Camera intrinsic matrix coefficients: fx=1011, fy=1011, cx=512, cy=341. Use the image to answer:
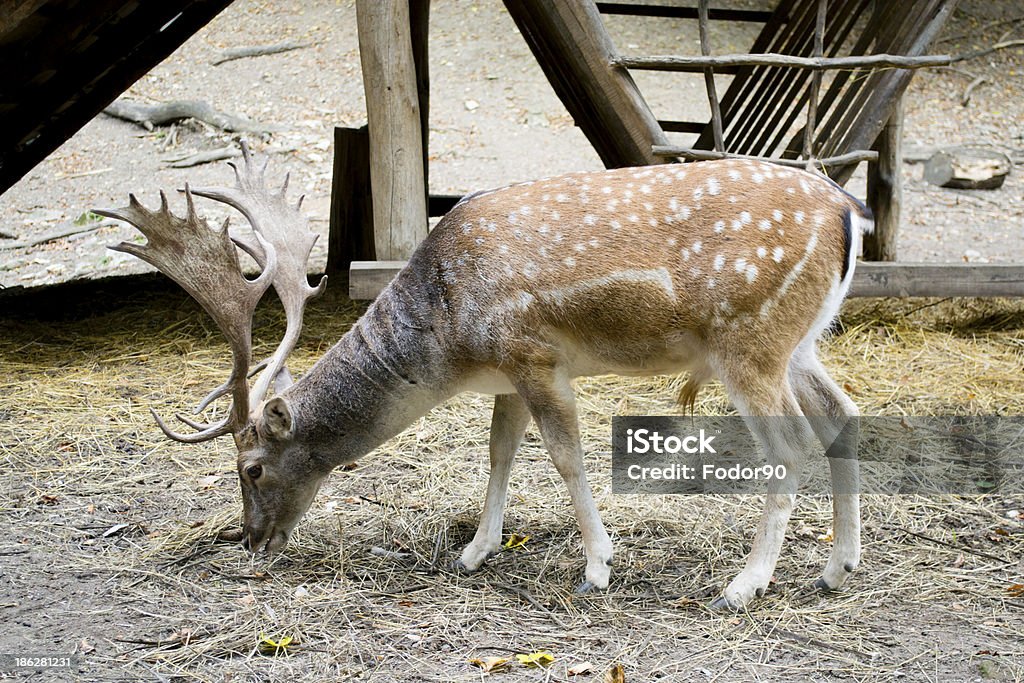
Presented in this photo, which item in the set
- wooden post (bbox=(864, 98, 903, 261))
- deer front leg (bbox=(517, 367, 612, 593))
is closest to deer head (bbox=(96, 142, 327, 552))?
deer front leg (bbox=(517, 367, 612, 593))

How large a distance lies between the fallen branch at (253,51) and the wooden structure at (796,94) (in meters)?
10.0

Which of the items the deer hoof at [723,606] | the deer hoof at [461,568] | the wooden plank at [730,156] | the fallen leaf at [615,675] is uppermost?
the wooden plank at [730,156]

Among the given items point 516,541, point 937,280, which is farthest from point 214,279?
point 937,280

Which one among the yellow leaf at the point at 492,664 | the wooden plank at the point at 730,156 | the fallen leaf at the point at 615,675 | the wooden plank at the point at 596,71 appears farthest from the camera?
the wooden plank at the point at 730,156

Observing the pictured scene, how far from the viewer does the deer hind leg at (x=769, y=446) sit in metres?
3.84

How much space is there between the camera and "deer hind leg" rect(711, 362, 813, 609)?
384cm

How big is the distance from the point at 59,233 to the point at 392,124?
6356mm

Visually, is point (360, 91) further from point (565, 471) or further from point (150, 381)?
point (565, 471)

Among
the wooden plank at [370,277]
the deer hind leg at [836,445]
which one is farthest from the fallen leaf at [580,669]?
the wooden plank at [370,277]

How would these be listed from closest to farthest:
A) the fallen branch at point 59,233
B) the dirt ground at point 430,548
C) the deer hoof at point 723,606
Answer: the dirt ground at point 430,548
the deer hoof at point 723,606
the fallen branch at point 59,233

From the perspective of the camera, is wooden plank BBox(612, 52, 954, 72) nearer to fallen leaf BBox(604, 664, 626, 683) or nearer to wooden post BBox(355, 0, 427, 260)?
wooden post BBox(355, 0, 427, 260)

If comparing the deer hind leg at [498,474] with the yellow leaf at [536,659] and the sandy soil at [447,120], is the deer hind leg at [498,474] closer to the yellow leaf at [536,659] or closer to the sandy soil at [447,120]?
the yellow leaf at [536,659]

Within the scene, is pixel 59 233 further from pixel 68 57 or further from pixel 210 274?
pixel 210 274

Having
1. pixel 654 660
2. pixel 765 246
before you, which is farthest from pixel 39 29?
pixel 654 660
